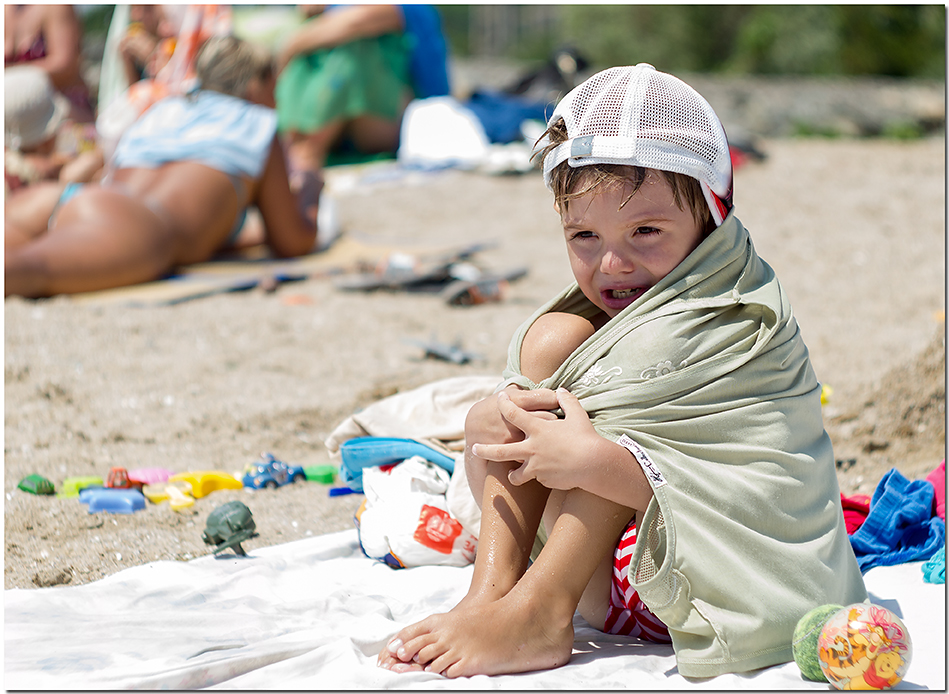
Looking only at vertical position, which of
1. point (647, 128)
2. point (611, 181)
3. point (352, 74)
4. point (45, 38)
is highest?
point (45, 38)

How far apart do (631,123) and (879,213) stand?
6428 mm

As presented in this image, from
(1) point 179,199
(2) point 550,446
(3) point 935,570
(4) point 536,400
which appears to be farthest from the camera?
(1) point 179,199

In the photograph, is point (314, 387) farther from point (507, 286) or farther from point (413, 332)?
point (507, 286)

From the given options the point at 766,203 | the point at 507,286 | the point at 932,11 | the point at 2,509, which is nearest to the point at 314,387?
the point at 2,509

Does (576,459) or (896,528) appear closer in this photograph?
(576,459)

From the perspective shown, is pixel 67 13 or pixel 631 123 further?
pixel 67 13

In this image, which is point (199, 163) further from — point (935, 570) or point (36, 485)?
point (935, 570)

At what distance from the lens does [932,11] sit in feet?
Answer: 56.5

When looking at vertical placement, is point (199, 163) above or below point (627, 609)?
above

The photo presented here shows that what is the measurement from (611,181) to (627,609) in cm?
91

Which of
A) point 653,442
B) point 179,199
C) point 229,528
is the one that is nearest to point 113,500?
point 229,528

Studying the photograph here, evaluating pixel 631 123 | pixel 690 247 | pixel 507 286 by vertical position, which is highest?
pixel 631 123

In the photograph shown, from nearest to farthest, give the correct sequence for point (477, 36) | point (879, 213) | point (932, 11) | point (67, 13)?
point (879, 213) < point (67, 13) < point (932, 11) < point (477, 36)

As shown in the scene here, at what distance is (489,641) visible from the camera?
1.73 m
